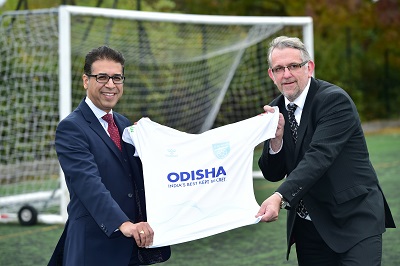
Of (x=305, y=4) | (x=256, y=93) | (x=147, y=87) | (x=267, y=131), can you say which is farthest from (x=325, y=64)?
(x=267, y=131)

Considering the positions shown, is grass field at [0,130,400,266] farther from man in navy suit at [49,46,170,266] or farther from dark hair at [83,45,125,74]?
dark hair at [83,45,125,74]

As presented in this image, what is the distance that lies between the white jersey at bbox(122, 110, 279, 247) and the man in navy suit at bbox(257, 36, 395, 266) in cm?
20

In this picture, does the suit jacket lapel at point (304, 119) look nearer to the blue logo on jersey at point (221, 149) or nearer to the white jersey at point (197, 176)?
the white jersey at point (197, 176)

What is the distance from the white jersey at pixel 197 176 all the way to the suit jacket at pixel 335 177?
0.25 m

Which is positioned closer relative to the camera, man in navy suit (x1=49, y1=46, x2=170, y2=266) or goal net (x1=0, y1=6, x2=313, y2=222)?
man in navy suit (x1=49, y1=46, x2=170, y2=266)

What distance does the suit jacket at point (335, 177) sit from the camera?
3562 millimetres

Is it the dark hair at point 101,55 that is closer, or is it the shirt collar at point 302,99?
the dark hair at point 101,55

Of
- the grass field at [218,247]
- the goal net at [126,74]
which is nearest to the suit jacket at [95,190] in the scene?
the grass field at [218,247]

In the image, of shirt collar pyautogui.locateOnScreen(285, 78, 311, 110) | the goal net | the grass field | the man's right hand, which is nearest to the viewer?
the man's right hand

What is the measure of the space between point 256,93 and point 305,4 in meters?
6.57

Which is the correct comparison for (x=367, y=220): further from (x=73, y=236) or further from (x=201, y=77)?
(x=201, y=77)

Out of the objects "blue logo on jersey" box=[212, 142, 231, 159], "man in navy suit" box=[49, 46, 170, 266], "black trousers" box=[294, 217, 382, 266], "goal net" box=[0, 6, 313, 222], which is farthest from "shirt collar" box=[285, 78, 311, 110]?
"goal net" box=[0, 6, 313, 222]

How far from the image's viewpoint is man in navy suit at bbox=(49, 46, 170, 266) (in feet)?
11.2

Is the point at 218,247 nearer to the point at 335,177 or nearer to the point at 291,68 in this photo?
Answer: the point at 335,177
